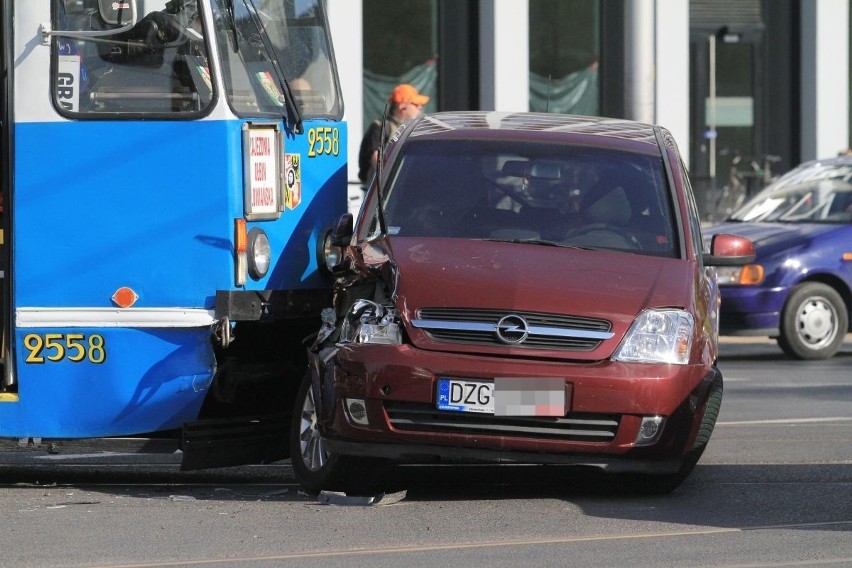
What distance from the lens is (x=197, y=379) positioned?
7.89 metres

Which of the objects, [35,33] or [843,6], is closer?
[35,33]

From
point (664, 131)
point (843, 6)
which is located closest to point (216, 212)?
point (664, 131)

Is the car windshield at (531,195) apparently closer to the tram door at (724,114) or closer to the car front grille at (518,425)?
the car front grille at (518,425)

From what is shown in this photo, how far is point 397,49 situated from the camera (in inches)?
920

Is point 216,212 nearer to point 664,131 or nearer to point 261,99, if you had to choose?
point 261,99

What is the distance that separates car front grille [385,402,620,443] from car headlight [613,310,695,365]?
0.92 feet

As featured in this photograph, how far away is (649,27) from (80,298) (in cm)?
969

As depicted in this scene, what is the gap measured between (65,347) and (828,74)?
751 inches

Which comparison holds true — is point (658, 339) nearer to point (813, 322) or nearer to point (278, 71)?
point (278, 71)

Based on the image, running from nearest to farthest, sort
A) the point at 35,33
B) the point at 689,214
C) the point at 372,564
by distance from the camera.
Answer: the point at 372,564 → the point at 35,33 → the point at 689,214

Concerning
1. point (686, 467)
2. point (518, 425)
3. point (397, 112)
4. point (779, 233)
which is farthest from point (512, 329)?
point (779, 233)

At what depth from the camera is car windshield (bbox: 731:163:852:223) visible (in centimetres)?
1510

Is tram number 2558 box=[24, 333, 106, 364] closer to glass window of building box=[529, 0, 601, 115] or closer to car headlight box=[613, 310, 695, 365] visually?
car headlight box=[613, 310, 695, 365]

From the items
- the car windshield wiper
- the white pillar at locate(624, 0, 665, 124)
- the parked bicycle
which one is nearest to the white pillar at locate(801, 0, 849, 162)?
the parked bicycle
